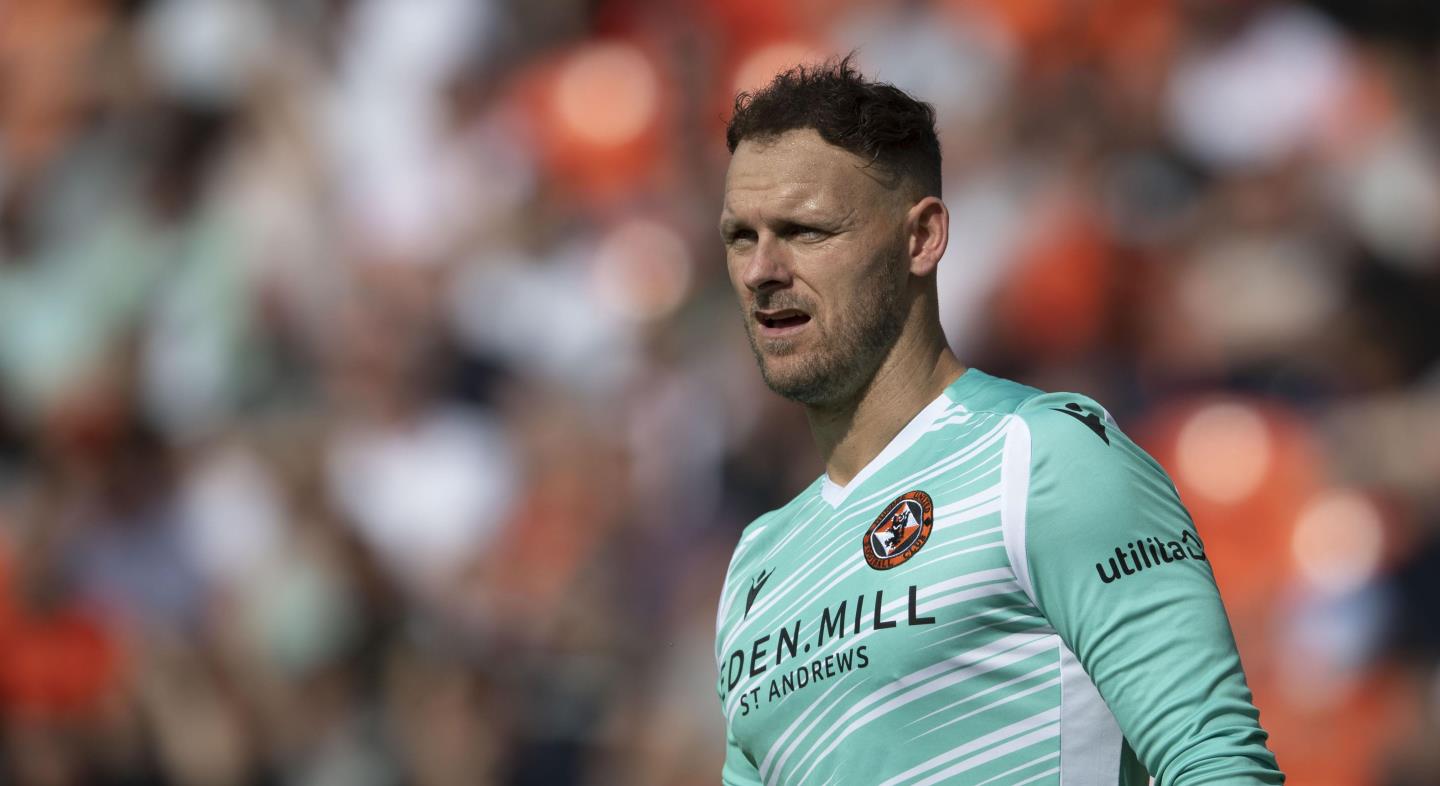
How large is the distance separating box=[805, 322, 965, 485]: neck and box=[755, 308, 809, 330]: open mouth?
138 mm

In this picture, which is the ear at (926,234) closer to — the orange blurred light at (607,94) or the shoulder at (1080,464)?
the shoulder at (1080,464)

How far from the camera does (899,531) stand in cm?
221

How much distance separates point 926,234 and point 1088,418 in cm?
45

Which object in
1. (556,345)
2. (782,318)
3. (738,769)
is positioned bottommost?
(738,769)

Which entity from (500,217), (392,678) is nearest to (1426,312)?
(500,217)

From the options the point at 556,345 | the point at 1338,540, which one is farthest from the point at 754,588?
the point at 556,345

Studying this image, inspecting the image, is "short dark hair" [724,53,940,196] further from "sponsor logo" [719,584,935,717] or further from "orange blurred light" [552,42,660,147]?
"orange blurred light" [552,42,660,147]

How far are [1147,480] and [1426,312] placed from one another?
4.14 metres

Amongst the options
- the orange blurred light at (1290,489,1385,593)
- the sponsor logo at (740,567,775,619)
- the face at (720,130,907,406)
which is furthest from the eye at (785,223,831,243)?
the orange blurred light at (1290,489,1385,593)

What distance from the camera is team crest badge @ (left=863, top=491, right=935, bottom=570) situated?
2.17m

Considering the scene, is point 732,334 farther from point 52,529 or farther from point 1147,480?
point 1147,480

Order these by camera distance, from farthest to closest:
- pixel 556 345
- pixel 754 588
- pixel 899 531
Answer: pixel 556 345 < pixel 754 588 < pixel 899 531

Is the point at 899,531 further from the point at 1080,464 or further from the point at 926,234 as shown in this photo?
the point at 926,234

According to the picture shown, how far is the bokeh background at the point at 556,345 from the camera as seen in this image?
5.62 m
